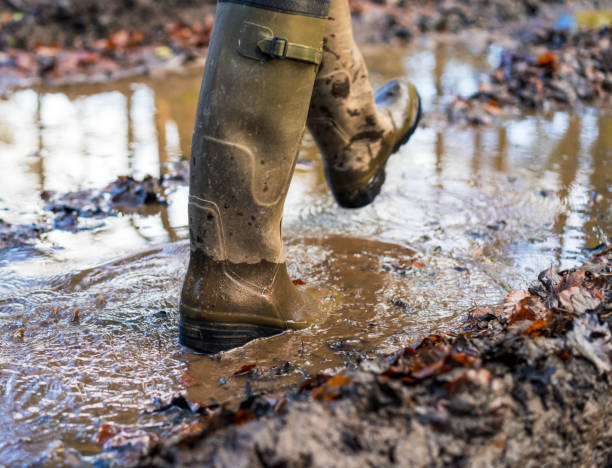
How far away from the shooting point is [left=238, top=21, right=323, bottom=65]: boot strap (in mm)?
1710

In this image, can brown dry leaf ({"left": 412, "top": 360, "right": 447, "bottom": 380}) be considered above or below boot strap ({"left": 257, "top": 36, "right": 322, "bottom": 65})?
below

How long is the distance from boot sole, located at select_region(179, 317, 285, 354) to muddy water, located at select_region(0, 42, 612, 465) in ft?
0.11

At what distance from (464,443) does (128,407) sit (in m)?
0.85

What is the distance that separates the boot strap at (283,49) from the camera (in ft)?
5.61

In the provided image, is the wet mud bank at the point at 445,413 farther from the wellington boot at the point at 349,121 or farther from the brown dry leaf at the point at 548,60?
the brown dry leaf at the point at 548,60

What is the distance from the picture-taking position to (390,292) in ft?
7.55

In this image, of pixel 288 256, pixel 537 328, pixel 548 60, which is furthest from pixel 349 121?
pixel 548 60

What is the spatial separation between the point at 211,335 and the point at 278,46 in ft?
2.79

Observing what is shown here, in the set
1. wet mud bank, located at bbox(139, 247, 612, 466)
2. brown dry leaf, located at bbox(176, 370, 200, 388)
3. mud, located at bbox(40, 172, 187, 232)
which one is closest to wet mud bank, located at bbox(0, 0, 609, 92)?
mud, located at bbox(40, 172, 187, 232)

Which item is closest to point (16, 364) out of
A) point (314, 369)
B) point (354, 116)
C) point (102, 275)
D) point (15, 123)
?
point (102, 275)

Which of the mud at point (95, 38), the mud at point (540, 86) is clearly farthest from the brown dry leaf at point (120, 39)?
the mud at point (540, 86)

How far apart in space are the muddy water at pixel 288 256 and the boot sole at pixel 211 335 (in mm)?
33

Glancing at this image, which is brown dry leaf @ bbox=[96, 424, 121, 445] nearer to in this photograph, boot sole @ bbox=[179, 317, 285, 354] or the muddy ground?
the muddy ground

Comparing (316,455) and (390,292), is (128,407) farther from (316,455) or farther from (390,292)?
(390,292)
